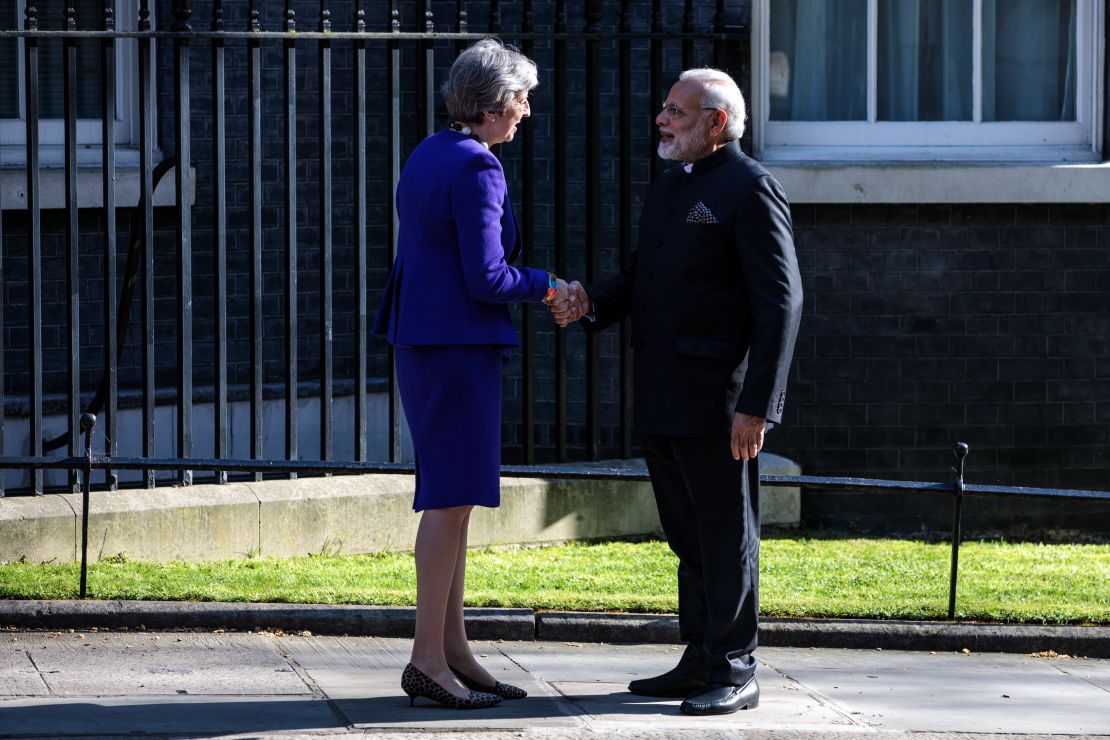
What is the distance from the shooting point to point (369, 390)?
31.5ft

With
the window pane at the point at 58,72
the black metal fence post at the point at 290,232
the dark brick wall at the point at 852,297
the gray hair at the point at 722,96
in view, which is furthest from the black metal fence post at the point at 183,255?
the gray hair at the point at 722,96

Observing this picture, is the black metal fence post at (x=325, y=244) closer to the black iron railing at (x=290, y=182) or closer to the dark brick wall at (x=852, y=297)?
the black iron railing at (x=290, y=182)

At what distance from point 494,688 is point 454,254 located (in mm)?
1305

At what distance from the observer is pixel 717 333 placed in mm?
5035

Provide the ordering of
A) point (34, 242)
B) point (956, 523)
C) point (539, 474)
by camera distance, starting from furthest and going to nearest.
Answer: point (34, 242) < point (539, 474) < point (956, 523)

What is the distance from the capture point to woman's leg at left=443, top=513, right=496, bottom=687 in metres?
5.09

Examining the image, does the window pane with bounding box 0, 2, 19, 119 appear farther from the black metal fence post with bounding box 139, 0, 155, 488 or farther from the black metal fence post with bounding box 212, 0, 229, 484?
the black metal fence post with bounding box 212, 0, 229, 484

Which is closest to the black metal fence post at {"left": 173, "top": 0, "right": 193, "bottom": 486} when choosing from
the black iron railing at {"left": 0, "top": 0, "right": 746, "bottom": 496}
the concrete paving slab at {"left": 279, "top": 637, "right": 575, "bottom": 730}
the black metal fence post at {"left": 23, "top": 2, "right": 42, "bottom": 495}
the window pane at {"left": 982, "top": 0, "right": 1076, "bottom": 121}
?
the black iron railing at {"left": 0, "top": 0, "right": 746, "bottom": 496}

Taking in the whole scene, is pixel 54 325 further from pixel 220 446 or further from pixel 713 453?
pixel 713 453

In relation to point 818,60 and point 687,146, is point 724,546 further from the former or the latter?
point 818,60

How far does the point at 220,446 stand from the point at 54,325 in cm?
196

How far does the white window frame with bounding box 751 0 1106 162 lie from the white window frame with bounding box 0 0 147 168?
3.34 metres

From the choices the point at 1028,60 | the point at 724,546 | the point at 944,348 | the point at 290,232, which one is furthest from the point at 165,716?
the point at 1028,60

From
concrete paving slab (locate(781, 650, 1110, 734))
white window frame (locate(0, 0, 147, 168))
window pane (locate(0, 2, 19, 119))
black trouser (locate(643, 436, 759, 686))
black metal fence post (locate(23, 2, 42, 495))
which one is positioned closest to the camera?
black trouser (locate(643, 436, 759, 686))
